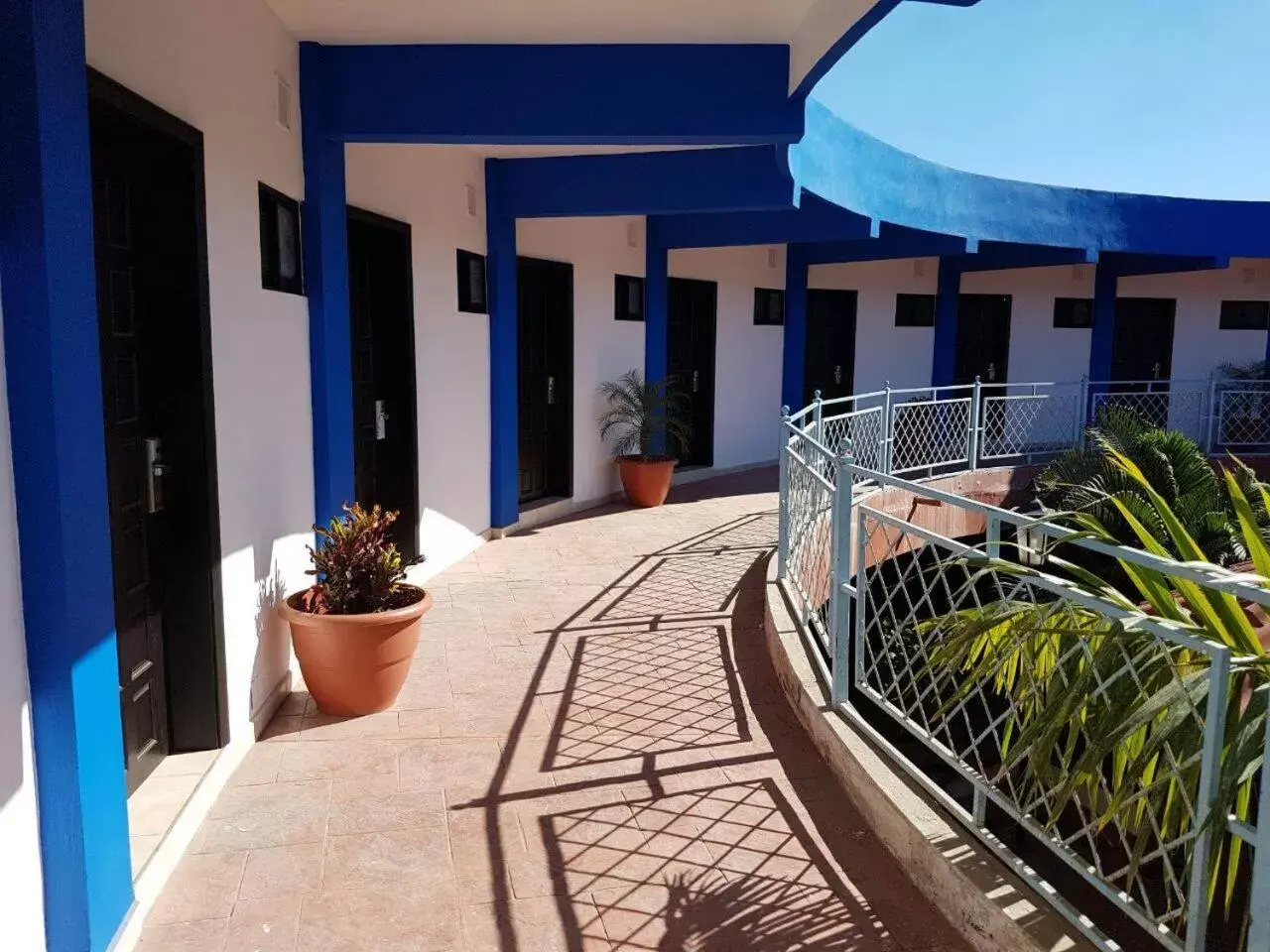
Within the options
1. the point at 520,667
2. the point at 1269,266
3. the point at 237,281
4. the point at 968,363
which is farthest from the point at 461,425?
the point at 1269,266

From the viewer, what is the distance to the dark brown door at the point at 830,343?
1213 centimetres

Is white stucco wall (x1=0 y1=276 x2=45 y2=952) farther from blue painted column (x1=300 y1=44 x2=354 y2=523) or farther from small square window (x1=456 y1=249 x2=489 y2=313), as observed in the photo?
small square window (x1=456 y1=249 x2=489 y2=313)

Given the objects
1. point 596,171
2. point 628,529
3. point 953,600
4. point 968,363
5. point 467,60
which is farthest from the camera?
point 968,363

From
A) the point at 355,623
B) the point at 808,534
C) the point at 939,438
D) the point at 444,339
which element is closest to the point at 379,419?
the point at 444,339

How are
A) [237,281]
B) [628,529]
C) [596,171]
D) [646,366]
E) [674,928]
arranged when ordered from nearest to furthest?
[674,928], [237,281], [596,171], [628,529], [646,366]

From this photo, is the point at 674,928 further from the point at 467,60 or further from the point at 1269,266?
the point at 1269,266

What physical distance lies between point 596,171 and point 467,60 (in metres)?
2.31

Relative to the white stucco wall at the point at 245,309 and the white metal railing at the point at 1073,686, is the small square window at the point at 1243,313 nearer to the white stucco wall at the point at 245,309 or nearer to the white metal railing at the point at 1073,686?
the white metal railing at the point at 1073,686

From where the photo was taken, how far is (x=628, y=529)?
771cm

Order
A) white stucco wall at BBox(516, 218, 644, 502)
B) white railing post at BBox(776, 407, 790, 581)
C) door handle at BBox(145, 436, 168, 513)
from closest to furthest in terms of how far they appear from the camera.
→ door handle at BBox(145, 436, 168, 513) → white railing post at BBox(776, 407, 790, 581) → white stucco wall at BBox(516, 218, 644, 502)

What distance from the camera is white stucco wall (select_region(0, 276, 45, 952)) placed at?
76.1 inches

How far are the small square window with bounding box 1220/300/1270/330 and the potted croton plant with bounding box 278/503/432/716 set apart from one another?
13399 mm

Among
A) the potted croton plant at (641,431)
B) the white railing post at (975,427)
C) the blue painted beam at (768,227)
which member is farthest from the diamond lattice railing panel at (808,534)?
the white railing post at (975,427)

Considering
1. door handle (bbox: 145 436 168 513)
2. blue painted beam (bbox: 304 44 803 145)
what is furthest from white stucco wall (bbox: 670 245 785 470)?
door handle (bbox: 145 436 168 513)
